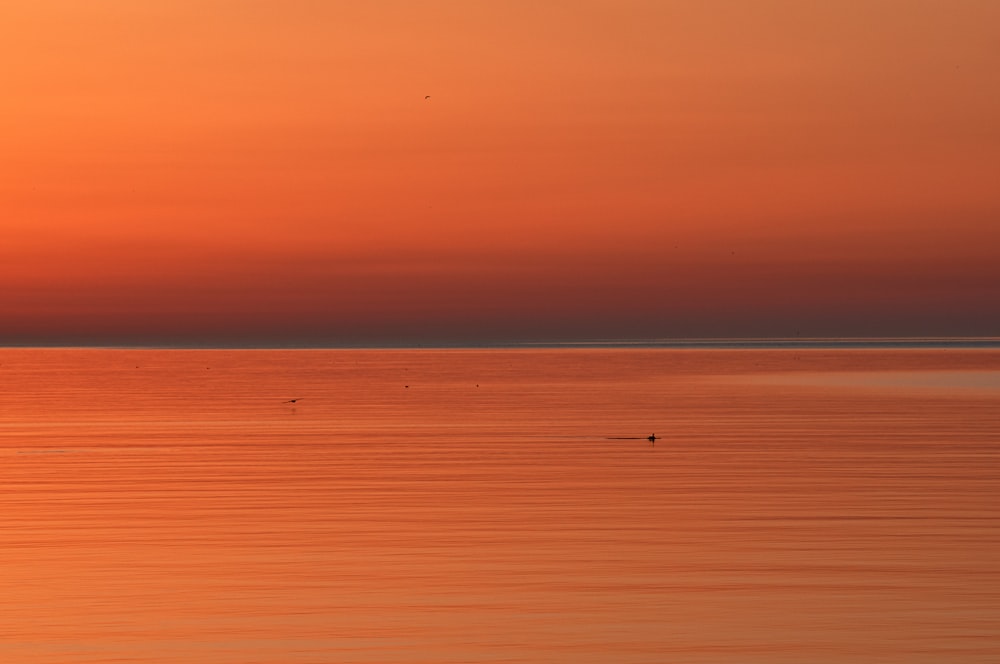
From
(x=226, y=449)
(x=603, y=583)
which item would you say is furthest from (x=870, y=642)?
(x=226, y=449)

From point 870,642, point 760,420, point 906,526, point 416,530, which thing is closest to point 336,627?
point 870,642

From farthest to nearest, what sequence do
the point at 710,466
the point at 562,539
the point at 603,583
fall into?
the point at 710,466, the point at 562,539, the point at 603,583

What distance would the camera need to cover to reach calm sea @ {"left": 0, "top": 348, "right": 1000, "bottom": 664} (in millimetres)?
20219

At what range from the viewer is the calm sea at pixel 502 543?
2022 cm

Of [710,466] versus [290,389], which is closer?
[710,466]

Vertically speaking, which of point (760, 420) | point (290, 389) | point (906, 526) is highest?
point (290, 389)

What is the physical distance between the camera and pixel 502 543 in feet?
94.0

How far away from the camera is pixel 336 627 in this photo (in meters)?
20.9

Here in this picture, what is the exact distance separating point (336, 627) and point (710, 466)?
83.7 ft

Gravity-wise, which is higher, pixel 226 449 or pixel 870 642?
pixel 226 449

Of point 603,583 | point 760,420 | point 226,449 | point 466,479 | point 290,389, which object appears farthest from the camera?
point 290,389

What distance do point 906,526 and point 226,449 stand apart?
28.7m

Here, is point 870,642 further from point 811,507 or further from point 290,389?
point 290,389

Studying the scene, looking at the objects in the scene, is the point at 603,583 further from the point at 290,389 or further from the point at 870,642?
the point at 290,389
